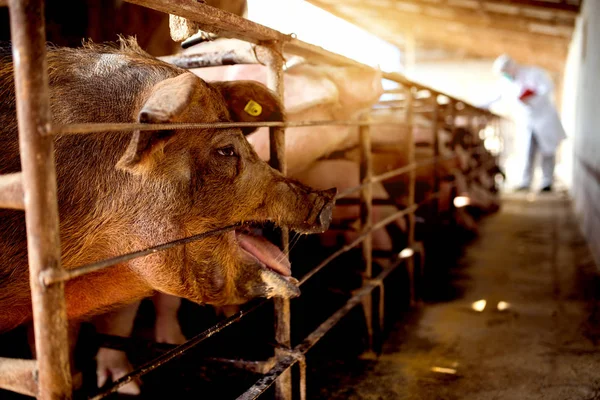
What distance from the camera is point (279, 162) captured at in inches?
88.8

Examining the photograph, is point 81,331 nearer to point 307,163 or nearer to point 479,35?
point 307,163

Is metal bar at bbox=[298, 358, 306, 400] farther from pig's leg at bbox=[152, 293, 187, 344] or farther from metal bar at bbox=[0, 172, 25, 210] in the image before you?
metal bar at bbox=[0, 172, 25, 210]

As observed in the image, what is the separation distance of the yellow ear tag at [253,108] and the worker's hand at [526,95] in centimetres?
909

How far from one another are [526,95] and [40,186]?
10295 millimetres

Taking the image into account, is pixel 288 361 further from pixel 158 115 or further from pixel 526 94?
pixel 526 94

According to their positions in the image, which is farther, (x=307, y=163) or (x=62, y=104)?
(x=307, y=163)

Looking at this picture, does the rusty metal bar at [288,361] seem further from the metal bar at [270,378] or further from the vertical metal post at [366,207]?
the vertical metal post at [366,207]

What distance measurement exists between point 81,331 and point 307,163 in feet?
5.81

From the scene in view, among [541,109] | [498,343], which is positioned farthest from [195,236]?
[541,109]

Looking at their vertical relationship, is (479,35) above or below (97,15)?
above

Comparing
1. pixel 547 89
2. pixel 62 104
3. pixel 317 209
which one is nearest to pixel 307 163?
pixel 317 209

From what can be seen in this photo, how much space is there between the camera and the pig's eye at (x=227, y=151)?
6.63 feet

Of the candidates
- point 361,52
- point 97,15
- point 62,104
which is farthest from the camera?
point 361,52

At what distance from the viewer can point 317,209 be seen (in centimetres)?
207
